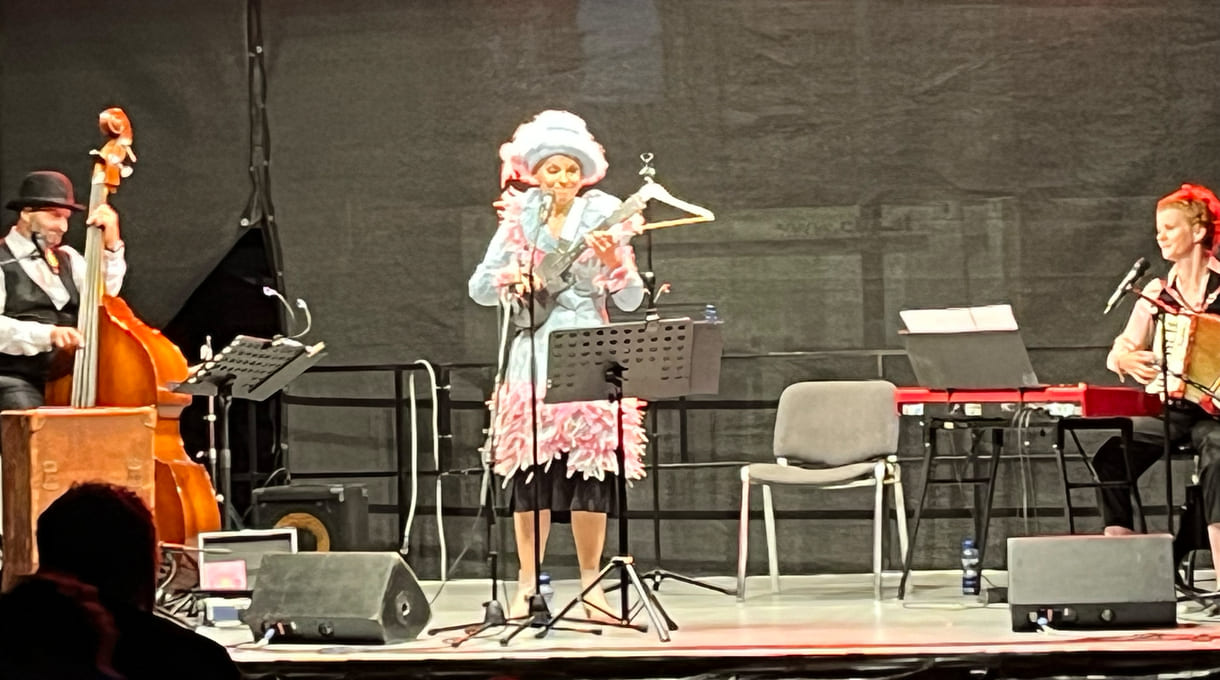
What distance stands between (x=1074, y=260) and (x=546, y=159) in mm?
2986

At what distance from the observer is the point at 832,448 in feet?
19.8

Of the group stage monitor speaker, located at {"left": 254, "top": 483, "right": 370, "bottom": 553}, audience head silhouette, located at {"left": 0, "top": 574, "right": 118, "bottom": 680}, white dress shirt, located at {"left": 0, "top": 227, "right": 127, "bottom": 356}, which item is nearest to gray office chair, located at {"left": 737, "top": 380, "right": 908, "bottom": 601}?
stage monitor speaker, located at {"left": 254, "top": 483, "right": 370, "bottom": 553}

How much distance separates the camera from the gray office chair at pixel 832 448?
575 cm

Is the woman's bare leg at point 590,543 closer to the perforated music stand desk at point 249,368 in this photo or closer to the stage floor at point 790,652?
the stage floor at point 790,652

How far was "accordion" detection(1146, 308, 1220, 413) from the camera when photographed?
4820 mm

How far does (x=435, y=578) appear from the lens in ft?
22.7

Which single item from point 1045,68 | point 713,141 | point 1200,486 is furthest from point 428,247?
point 1200,486

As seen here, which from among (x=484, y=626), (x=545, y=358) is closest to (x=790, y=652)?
(x=484, y=626)

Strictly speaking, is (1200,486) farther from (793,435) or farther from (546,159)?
(546,159)

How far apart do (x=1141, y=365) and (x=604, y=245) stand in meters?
1.87

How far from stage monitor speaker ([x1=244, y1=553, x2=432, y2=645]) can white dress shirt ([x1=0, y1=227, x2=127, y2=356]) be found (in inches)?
57.2

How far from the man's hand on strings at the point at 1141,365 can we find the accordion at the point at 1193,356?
3 centimetres

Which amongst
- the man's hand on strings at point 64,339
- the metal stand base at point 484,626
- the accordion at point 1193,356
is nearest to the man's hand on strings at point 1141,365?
the accordion at point 1193,356

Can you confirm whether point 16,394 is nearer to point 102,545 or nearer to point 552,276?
point 552,276
